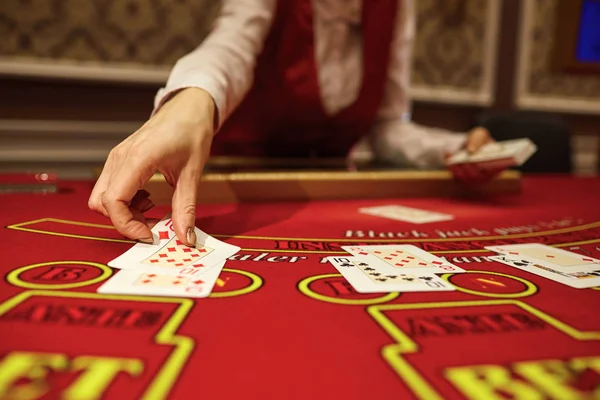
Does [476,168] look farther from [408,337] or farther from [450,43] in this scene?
[450,43]

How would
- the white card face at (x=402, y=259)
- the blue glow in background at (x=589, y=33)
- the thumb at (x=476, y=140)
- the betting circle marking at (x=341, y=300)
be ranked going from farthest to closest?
the blue glow in background at (x=589, y=33), the thumb at (x=476, y=140), the white card face at (x=402, y=259), the betting circle marking at (x=341, y=300)

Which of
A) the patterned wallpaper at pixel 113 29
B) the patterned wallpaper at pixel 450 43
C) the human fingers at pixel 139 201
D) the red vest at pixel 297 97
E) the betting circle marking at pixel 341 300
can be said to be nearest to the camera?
the betting circle marking at pixel 341 300

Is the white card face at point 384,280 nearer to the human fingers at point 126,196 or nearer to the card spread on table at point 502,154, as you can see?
the human fingers at point 126,196

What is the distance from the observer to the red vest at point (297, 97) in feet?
4.75

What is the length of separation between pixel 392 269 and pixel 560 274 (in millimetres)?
224

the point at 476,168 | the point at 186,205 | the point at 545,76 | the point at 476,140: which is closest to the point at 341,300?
the point at 186,205

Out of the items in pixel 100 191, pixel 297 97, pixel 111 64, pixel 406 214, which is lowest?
pixel 406 214

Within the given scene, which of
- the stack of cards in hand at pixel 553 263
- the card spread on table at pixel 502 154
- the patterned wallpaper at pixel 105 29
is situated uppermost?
the patterned wallpaper at pixel 105 29

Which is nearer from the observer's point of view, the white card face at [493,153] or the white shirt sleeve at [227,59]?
the white shirt sleeve at [227,59]

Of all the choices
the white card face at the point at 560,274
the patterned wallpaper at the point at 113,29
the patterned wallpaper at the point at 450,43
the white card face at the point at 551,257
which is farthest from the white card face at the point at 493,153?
the patterned wallpaper at the point at 450,43

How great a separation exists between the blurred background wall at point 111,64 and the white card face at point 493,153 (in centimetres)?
131

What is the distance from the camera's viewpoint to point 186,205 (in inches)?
27.5

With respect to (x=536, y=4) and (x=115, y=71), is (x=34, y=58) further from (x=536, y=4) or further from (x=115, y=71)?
(x=536, y=4)

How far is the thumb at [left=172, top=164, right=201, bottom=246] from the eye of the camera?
664mm
